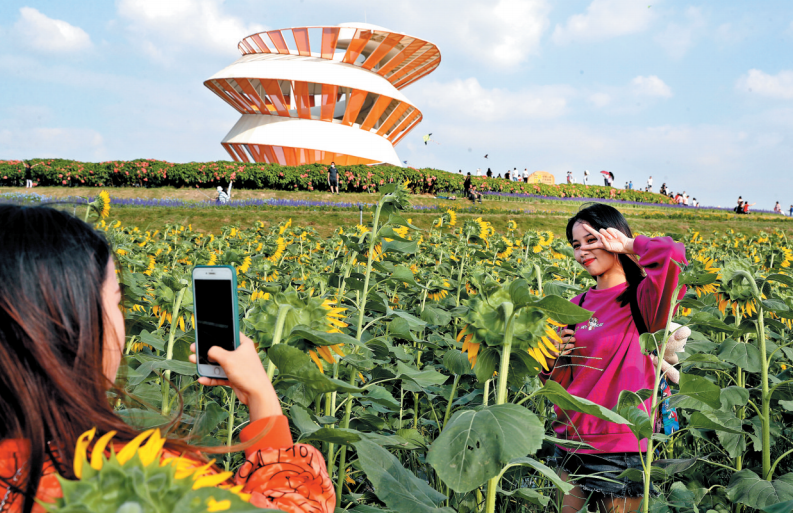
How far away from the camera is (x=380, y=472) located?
49.0 inches

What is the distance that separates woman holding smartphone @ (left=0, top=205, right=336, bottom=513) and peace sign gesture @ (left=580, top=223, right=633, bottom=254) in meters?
1.72

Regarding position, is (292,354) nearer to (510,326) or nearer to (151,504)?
(510,326)

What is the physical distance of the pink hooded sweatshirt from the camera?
2092 mm

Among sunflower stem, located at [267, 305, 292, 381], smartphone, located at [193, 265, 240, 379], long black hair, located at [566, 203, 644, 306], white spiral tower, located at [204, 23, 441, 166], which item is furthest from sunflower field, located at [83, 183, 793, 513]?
white spiral tower, located at [204, 23, 441, 166]

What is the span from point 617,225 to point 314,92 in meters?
31.7

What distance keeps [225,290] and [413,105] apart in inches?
1361

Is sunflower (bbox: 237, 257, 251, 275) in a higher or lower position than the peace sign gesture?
lower

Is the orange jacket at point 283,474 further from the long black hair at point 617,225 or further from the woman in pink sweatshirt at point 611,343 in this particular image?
the long black hair at point 617,225

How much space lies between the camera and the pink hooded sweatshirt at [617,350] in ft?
6.86

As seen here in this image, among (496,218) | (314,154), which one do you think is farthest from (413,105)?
(496,218)

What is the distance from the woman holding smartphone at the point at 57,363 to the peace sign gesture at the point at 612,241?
5.66 ft

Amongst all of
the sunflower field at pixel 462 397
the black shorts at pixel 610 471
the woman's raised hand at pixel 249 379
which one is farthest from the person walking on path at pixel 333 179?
the woman's raised hand at pixel 249 379

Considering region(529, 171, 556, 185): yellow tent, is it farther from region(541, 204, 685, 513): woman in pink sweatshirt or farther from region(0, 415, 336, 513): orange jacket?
region(0, 415, 336, 513): orange jacket

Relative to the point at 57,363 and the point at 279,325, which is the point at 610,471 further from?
the point at 57,363
